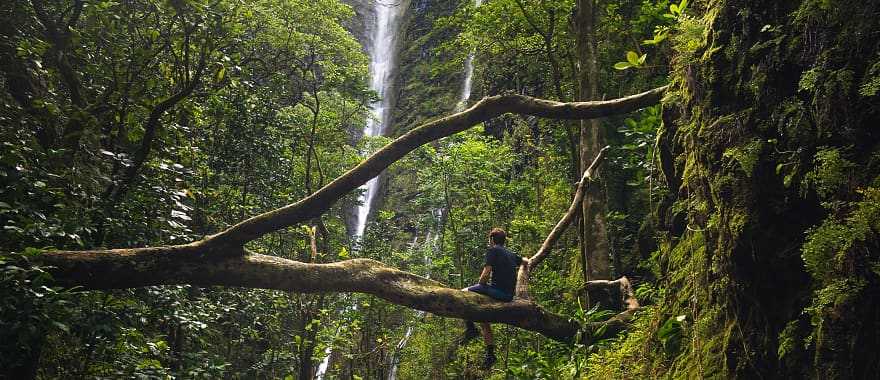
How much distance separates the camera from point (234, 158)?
1126 cm

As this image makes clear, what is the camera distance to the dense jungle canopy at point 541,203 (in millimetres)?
2541

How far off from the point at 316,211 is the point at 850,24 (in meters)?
4.07

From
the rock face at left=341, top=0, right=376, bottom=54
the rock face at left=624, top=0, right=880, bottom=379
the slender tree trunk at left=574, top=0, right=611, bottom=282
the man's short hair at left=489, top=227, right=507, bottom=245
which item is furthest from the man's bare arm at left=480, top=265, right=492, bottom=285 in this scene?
the rock face at left=341, top=0, right=376, bottom=54

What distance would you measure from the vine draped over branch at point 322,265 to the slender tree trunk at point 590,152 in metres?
1.83

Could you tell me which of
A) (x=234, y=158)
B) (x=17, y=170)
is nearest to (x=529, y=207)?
(x=234, y=158)

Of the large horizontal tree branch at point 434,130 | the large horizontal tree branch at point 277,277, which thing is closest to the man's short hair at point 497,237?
the large horizontal tree branch at point 277,277

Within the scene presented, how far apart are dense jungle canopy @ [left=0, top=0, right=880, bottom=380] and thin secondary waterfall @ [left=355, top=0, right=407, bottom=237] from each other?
14.8 meters

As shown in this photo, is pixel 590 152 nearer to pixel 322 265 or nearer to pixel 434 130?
pixel 434 130

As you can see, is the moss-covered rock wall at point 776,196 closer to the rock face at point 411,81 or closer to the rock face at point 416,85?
the rock face at point 416,85

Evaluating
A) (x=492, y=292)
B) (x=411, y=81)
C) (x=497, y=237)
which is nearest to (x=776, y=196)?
(x=492, y=292)

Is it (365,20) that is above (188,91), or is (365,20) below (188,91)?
above

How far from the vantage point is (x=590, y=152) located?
8.25 m

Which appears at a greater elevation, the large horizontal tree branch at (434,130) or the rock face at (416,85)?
the rock face at (416,85)

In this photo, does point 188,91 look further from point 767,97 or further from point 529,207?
point 529,207
